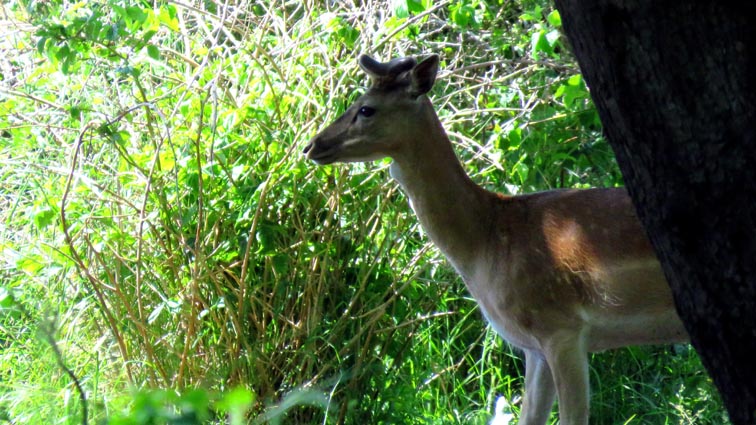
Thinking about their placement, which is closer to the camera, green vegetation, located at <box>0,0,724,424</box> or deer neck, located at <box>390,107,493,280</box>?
deer neck, located at <box>390,107,493,280</box>

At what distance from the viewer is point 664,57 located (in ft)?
7.02

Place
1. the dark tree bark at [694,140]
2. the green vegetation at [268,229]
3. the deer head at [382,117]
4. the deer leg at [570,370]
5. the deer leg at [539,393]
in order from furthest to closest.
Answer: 1. the green vegetation at [268,229]
2. the deer leg at [539,393]
3. the deer head at [382,117]
4. the deer leg at [570,370]
5. the dark tree bark at [694,140]

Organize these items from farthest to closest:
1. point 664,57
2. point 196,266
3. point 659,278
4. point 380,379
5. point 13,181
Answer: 1. point 13,181
2. point 380,379
3. point 196,266
4. point 659,278
5. point 664,57

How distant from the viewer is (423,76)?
4.92m

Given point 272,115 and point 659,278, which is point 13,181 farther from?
point 659,278

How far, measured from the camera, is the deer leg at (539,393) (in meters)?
5.07

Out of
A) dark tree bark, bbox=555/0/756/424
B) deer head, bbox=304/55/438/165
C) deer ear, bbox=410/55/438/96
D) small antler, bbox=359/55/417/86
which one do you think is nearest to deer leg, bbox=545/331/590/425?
deer head, bbox=304/55/438/165

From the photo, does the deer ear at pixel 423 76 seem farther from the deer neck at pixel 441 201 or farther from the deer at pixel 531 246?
the deer neck at pixel 441 201

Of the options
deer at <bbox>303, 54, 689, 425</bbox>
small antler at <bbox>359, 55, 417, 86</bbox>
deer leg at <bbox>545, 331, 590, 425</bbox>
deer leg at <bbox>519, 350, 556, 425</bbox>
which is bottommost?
deer leg at <bbox>519, 350, 556, 425</bbox>

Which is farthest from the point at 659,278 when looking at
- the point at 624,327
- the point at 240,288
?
the point at 240,288

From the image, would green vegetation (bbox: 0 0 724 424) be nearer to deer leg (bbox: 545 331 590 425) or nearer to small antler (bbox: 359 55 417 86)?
small antler (bbox: 359 55 417 86)

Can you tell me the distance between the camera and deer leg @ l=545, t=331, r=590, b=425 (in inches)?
182

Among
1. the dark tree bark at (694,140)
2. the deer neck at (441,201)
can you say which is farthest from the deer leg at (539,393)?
the dark tree bark at (694,140)

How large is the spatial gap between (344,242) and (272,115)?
74cm
